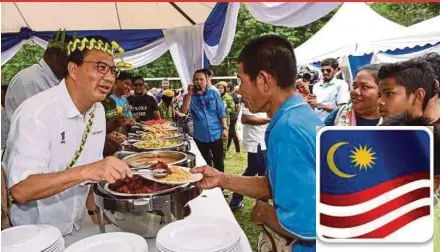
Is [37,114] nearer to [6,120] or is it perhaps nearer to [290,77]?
[6,120]

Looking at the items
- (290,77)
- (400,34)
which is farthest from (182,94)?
(400,34)

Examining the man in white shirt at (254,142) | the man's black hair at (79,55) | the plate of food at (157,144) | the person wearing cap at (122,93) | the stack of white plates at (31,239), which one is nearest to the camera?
the stack of white plates at (31,239)

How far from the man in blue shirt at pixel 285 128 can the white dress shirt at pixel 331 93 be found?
0.06 meters

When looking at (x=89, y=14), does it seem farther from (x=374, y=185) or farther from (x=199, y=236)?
(x=374, y=185)

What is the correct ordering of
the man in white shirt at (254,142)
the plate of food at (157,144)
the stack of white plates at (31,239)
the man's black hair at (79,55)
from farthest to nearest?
the plate of food at (157,144) → the man in white shirt at (254,142) → the man's black hair at (79,55) → the stack of white plates at (31,239)

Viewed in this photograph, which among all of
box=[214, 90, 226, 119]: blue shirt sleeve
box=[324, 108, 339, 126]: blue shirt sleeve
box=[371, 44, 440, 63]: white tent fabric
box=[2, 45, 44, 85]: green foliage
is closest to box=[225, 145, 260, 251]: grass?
box=[214, 90, 226, 119]: blue shirt sleeve

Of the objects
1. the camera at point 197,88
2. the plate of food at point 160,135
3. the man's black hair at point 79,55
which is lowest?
the plate of food at point 160,135

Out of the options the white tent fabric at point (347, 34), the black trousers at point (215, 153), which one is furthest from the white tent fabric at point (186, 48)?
the white tent fabric at point (347, 34)

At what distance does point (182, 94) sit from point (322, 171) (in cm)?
43

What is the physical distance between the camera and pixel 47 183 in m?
0.79

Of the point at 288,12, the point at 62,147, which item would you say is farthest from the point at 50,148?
the point at 288,12

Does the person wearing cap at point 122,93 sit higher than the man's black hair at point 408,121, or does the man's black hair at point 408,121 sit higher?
the person wearing cap at point 122,93

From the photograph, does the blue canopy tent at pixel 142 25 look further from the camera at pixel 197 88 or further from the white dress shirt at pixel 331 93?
the white dress shirt at pixel 331 93

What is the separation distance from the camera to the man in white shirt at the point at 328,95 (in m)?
0.83
